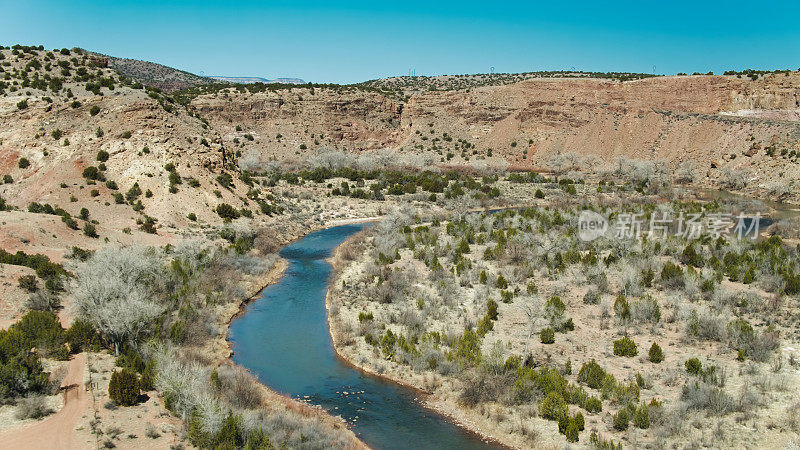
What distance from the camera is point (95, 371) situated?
47.3ft

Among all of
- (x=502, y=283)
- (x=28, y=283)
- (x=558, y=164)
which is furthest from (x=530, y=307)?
(x=558, y=164)

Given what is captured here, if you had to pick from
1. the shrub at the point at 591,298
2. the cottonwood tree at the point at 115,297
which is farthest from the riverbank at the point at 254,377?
the shrub at the point at 591,298

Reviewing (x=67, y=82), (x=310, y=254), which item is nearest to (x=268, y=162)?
(x=67, y=82)

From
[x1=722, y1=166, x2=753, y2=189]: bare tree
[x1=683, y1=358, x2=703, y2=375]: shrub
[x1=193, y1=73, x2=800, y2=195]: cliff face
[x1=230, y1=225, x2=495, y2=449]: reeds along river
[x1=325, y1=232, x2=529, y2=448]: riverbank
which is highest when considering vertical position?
[x1=193, y1=73, x2=800, y2=195]: cliff face

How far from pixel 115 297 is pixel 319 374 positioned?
261 inches

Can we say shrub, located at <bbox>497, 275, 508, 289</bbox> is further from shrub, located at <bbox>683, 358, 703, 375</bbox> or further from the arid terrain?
shrub, located at <bbox>683, 358, 703, 375</bbox>

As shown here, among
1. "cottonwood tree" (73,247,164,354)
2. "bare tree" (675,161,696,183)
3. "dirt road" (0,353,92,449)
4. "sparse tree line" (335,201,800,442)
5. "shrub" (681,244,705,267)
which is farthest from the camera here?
"bare tree" (675,161,696,183)

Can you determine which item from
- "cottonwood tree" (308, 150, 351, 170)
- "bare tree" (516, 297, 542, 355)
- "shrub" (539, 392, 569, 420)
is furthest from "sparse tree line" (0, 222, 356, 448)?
"cottonwood tree" (308, 150, 351, 170)

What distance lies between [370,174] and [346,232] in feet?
63.0

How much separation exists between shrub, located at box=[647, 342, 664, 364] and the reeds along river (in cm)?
618

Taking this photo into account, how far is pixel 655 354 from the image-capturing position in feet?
53.8

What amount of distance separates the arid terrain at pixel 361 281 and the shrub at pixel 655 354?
202 millimetres

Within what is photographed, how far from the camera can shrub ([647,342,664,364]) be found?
53.7 ft

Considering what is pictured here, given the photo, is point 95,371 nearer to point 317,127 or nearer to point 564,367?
point 564,367
